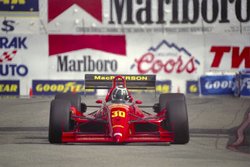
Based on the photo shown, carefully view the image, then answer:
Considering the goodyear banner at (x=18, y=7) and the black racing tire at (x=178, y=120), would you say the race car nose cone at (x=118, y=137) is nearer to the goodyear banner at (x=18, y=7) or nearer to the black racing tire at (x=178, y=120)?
the black racing tire at (x=178, y=120)

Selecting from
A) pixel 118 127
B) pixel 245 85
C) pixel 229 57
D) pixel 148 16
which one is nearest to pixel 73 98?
pixel 118 127

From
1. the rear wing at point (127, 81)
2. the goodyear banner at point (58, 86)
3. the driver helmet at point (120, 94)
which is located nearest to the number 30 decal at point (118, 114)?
the driver helmet at point (120, 94)

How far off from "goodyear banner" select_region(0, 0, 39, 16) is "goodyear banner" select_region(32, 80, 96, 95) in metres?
2.53

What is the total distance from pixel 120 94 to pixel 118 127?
5.35 ft

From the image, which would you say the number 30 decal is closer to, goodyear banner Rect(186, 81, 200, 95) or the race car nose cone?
the race car nose cone

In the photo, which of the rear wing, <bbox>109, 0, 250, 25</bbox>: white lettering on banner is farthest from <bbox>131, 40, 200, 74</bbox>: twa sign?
the rear wing

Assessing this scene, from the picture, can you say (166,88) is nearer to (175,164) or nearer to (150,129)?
(150,129)

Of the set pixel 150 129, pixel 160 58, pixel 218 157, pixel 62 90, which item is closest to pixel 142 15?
pixel 160 58

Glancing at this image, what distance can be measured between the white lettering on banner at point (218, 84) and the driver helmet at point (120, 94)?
1503 cm

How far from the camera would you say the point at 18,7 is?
29562mm

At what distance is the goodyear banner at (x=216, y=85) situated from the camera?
29391mm

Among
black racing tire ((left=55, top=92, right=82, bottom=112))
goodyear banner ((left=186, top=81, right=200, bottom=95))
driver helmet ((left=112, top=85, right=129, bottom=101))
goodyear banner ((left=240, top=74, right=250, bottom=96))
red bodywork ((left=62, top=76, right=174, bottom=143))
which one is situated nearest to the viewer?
red bodywork ((left=62, top=76, right=174, bottom=143))

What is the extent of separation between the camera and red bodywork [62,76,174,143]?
42.3 ft

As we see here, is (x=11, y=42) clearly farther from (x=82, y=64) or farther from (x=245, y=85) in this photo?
(x=245, y=85)
